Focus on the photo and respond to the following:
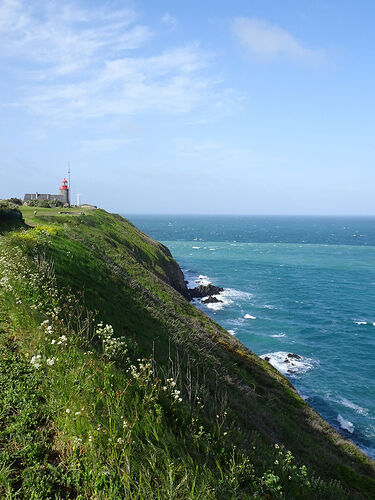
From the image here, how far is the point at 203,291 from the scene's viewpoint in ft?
200

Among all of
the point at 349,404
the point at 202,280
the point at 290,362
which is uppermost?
the point at 202,280

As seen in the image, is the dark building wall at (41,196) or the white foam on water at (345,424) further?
the dark building wall at (41,196)

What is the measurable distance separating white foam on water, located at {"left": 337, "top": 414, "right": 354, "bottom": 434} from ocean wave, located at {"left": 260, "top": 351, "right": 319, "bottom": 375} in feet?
23.3

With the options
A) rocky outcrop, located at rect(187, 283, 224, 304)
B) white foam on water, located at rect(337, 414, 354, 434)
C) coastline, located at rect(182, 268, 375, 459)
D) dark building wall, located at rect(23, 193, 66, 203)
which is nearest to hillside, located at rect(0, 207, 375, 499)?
coastline, located at rect(182, 268, 375, 459)

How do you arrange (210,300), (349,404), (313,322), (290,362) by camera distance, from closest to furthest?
1. (349,404)
2. (290,362)
3. (313,322)
4. (210,300)

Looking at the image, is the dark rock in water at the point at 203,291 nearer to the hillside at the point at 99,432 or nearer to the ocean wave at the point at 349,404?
the ocean wave at the point at 349,404

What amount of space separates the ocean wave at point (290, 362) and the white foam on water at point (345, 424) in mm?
7090

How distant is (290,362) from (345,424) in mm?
10135

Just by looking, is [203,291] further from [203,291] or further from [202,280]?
[202,280]

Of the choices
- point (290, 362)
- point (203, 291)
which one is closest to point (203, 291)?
point (203, 291)

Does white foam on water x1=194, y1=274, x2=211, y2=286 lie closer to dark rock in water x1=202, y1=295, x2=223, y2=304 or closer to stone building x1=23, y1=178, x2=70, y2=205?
dark rock in water x1=202, y1=295, x2=223, y2=304

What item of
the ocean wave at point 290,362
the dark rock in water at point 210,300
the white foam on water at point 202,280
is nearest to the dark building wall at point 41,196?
the white foam on water at point 202,280

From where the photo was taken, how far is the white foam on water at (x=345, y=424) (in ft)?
84.2

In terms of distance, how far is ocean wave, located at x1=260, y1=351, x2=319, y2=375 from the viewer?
3431 cm
